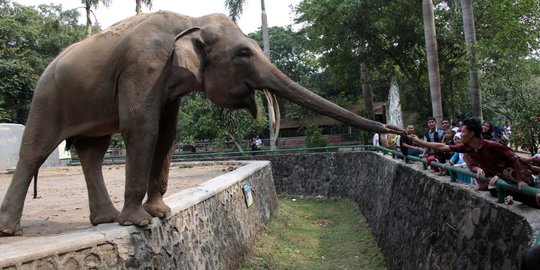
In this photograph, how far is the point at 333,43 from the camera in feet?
77.5

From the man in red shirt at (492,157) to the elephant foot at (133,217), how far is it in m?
→ 2.70

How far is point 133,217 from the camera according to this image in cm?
469

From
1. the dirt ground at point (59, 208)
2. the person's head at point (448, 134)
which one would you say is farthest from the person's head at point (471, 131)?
the dirt ground at point (59, 208)

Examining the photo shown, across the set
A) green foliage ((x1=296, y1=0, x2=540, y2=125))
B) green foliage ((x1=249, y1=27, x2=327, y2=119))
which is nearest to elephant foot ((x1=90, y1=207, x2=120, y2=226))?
green foliage ((x1=296, y1=0, x2=540, y2=125))

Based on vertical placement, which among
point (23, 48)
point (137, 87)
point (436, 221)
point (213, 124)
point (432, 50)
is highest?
point (23, 48)

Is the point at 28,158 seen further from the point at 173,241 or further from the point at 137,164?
the point at 173,241

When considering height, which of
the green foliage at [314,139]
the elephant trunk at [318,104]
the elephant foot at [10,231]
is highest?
the elephant trunk at [318,104]

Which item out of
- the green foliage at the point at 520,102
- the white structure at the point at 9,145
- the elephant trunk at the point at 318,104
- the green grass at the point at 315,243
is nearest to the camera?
the elephant trunk at the point at 318,104

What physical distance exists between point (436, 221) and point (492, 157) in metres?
1.92

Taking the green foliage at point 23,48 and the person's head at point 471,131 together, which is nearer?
the person's head at point 471,131

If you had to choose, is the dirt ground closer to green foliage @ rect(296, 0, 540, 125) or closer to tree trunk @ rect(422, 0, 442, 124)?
tree trunk @ rect(422, 0, 442, 124)

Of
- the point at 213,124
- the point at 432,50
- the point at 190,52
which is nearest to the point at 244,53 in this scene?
the point at 190,52

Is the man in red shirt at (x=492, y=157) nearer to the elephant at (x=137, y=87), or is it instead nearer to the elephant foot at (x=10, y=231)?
the elephant at (x=137, y=87)

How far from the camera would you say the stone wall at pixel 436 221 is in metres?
3.81
